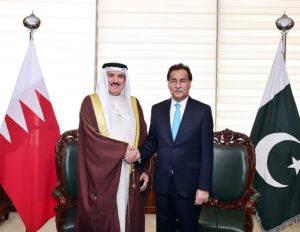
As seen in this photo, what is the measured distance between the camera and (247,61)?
447 centimetres

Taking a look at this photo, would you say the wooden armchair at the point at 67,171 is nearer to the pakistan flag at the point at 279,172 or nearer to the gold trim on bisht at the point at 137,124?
the gold trim on bisht at the point at 137,124

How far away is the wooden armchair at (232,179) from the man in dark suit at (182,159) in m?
0.41

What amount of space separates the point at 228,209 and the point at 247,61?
2.48 m

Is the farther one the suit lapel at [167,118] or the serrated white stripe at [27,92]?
the serrated white stripe at [27,92]

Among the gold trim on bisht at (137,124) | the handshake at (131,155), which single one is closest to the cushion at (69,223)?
the gold trim on bisht at (137,124)

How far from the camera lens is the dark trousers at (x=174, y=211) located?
208 centimetres

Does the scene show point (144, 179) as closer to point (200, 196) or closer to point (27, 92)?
point (200, 196)

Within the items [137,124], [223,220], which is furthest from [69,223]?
[223,220]

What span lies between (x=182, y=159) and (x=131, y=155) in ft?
1.14

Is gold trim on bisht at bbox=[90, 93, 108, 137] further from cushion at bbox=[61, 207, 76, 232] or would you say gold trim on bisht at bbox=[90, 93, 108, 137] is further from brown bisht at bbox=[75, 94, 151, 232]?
cushion at bbox=[61, 207, 76, 232]

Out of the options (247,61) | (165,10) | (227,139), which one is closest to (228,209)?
(227,139)

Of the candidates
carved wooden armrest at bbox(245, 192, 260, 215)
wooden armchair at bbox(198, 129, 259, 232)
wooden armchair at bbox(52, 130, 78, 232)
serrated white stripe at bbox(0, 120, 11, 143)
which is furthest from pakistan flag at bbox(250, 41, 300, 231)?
serrated white stripe at bbox(0, 120, 11, 143)

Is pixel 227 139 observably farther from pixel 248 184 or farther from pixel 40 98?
pixel 40 98

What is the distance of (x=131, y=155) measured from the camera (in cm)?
218
